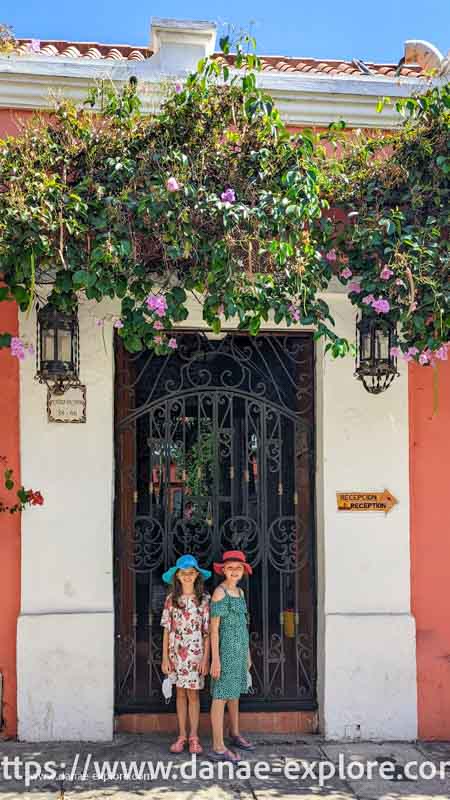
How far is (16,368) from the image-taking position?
5.80m

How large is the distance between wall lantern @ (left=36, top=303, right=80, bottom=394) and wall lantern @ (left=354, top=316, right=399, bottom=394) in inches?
76.6

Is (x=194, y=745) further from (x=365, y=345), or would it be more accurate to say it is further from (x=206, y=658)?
(x=365, y=345)

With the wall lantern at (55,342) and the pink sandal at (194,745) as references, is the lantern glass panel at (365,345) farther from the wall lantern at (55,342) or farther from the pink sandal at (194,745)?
the pink sandal at (194,745)

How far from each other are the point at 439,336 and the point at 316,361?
3.56 feet

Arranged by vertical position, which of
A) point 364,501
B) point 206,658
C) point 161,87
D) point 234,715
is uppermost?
point 161,87

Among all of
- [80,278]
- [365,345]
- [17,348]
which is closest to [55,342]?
[17,348]

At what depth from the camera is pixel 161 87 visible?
5348mm

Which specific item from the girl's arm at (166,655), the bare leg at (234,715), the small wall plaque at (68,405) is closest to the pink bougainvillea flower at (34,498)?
the small wall plaque at (68,405)

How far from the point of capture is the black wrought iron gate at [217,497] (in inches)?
238

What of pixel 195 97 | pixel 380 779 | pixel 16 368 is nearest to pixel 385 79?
pixel 195 97

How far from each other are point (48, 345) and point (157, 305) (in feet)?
3.08

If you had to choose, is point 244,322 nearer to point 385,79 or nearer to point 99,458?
point 99,458

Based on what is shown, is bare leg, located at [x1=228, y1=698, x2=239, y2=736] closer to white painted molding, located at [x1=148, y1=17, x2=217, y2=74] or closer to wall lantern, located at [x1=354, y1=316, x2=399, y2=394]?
wall lantern, located at [x1=354, y1=316, x2=399, y2=394]

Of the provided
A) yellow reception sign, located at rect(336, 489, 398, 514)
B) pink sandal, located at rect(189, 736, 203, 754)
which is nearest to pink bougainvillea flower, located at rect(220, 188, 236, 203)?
yellow reception sign, located at rect(336, 489, 398, 514)
